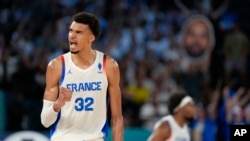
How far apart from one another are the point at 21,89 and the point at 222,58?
14.3ft

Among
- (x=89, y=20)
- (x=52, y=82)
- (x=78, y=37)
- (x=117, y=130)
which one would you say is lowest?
(x=117, y=130)

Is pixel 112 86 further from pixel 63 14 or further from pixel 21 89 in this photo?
pixel 63 14

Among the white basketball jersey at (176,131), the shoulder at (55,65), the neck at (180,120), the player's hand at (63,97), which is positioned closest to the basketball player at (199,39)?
the neck at (180,120)

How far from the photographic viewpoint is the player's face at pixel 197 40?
50.2 ft

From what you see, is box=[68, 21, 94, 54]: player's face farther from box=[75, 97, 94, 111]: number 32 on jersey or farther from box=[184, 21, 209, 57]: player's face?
box=[184, 21, 209, 57]: player's face

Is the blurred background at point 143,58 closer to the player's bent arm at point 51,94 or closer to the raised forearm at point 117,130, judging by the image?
the raised forearm at point 117,130

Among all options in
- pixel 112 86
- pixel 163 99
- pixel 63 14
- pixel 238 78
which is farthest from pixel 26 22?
pixel 112 86

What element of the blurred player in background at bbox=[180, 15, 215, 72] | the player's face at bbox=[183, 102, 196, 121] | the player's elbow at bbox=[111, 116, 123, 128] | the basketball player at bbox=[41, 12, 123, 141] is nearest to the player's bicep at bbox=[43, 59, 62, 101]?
the basketball player at bbox=[41, 12, 123, 141]

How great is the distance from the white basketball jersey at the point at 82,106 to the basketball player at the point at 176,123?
221cm

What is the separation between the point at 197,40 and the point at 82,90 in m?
7.97

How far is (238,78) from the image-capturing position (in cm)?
1526

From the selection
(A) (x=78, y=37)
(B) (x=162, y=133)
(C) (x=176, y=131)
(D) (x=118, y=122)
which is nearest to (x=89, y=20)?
(A) (x=78, y=37)

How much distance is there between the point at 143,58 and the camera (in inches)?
606

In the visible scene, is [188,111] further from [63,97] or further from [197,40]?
[197,40]
